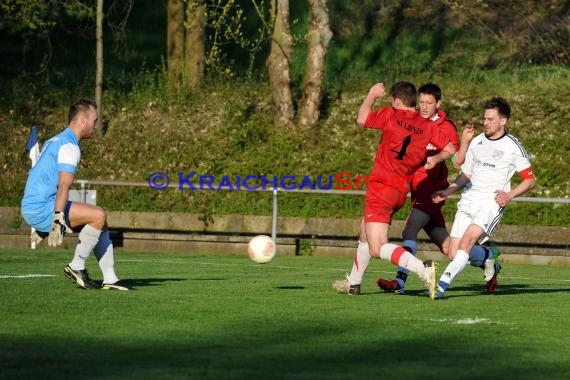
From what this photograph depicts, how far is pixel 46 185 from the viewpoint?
11656mm

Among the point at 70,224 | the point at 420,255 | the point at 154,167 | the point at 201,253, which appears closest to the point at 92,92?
the point at 154,167

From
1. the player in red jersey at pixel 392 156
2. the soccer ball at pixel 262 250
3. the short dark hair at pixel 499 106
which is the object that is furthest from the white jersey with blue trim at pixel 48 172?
the short dark hair at pixel 499 106

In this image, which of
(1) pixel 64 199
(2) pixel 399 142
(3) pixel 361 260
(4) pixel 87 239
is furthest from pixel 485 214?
(1) pixel 64 199

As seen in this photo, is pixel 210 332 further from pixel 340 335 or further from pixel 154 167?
pixel 154 167

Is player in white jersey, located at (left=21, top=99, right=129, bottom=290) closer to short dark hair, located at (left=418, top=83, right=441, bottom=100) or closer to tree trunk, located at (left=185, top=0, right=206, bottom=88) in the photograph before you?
short dark hair, located at (left=418, top=83, right=441, bottom=100)

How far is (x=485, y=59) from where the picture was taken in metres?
30.0

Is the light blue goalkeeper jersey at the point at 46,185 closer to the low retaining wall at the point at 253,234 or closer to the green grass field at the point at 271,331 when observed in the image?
the green grass field at the point at 271,331

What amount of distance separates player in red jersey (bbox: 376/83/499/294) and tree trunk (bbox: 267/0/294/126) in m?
13.2

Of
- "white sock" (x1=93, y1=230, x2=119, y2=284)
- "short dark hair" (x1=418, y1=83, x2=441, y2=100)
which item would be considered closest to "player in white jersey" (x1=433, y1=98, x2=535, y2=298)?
"short dark hair" (x1=418, y1=83, x2=441, y2=100)

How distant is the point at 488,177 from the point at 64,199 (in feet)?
13.4

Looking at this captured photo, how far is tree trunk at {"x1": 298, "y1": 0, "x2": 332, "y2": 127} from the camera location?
26.4 m

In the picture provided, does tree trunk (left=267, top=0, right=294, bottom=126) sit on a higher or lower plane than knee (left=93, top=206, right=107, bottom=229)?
higher

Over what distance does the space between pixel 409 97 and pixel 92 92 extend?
1844 centimetres

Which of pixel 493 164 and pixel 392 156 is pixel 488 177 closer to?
pixel 493 164
